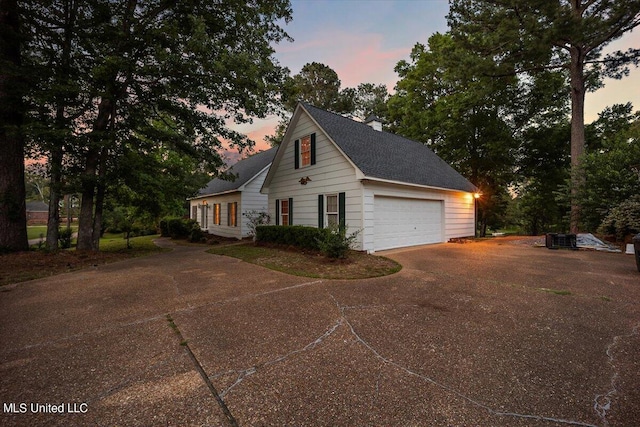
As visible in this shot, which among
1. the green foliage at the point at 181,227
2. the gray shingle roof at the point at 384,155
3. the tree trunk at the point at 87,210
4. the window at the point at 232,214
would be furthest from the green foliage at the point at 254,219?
the tree trunk at the point at 87,210

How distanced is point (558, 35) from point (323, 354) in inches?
629

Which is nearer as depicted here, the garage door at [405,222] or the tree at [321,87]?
the garage door at [405,222]

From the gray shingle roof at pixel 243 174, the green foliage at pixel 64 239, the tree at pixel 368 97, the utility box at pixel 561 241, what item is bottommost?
the green foliage at pixel 64 239

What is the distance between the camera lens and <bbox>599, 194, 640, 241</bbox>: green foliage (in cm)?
877

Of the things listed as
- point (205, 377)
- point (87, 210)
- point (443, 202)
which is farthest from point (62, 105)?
point (443, 202)

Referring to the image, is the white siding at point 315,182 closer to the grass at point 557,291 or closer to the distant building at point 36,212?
the grass at point 557,291

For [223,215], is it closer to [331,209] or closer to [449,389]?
[331,209]

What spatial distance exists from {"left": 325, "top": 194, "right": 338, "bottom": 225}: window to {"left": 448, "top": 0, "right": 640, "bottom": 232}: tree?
36.0ft

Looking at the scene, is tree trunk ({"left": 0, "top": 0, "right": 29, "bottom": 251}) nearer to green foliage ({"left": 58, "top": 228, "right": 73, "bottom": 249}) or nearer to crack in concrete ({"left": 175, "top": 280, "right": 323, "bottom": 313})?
green foliage ({"left": 58, "top": 228, "right": 73, "bottom": 249})

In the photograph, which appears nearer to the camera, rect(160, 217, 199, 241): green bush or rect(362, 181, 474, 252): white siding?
rect(362, 181, 474, 252): white siding

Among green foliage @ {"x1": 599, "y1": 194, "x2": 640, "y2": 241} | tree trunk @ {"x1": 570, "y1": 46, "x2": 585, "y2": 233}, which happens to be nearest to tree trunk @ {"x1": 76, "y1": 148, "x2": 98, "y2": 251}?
green foliage @ {"x1": 599, "y1": 194, "x2": 640, "y2": 241}

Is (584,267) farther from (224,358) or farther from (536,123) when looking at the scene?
(536,123)

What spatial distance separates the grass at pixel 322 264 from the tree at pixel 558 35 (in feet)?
35.9

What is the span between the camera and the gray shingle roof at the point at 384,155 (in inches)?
364
